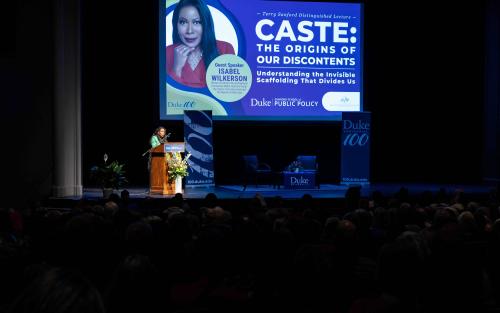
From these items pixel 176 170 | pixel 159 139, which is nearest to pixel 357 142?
pixel 176 170

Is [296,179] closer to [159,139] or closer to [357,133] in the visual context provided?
[357,133]

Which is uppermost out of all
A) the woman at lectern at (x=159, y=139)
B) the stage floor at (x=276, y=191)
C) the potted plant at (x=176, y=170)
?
the woman at lectern at (x=159, y=139)

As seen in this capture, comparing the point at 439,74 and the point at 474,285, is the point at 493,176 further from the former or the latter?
the point at 474,285

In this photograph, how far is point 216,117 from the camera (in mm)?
10914

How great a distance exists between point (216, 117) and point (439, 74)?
5.03m

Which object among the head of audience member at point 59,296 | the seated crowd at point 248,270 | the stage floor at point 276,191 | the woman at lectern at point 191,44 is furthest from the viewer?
the woman at lectern at point 191,44

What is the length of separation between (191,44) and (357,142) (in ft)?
11.5

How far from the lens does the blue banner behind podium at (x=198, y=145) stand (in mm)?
10008

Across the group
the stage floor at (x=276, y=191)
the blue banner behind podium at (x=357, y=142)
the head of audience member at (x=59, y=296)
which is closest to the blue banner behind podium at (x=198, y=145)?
the stage floor at (x=276, y=191)

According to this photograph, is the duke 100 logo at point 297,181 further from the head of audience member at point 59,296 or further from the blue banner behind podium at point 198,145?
the head of audience member at point 59,296

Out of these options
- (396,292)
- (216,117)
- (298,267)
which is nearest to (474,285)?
(396,292)

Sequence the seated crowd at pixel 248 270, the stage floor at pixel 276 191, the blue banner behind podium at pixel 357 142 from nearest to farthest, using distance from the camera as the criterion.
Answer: the seated crowd at pixel 248 270 → the stage floor at pixel 276 191 → the blue banner behind podium at pixel 357 142

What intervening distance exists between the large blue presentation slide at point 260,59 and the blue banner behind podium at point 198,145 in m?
0.63

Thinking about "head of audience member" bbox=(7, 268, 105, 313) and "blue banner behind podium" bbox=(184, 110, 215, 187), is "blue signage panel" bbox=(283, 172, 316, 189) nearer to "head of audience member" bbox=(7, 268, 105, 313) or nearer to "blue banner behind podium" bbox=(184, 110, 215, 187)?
"blue banner behind podium" bbox=(184, 110, 215, 187)
